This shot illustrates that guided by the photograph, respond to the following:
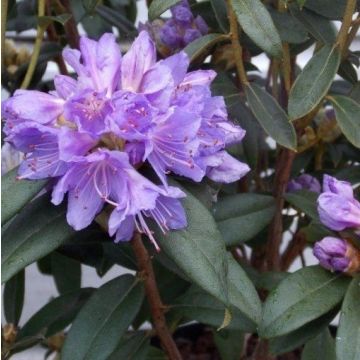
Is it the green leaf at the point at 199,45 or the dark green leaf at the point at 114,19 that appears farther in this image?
the dark green leaf at the point at 114,19

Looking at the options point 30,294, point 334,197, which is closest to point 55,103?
point 334,197

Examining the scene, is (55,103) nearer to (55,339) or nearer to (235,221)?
(235,221)

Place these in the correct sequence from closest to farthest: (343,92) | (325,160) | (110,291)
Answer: (110,291) < (343,92) < (325,160)

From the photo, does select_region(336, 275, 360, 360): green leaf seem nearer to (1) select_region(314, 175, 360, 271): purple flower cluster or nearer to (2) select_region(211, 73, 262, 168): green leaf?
(1) select_region(314, 175, 360, 271): purple flower cluster

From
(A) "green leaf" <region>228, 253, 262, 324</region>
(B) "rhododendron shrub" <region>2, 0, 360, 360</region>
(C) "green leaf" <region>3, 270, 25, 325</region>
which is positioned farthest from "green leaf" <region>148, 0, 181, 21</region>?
(C) "green leaf" <region>3, 270, 25, 325</region>

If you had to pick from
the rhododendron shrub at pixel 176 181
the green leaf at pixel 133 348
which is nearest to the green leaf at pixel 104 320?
the rhododendron shrub at pixel 176 181

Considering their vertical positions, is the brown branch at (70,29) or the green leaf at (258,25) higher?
the green leaf at (258,25)

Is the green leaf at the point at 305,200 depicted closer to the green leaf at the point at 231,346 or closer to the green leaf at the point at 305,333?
the green leaf at the point at 305,333
